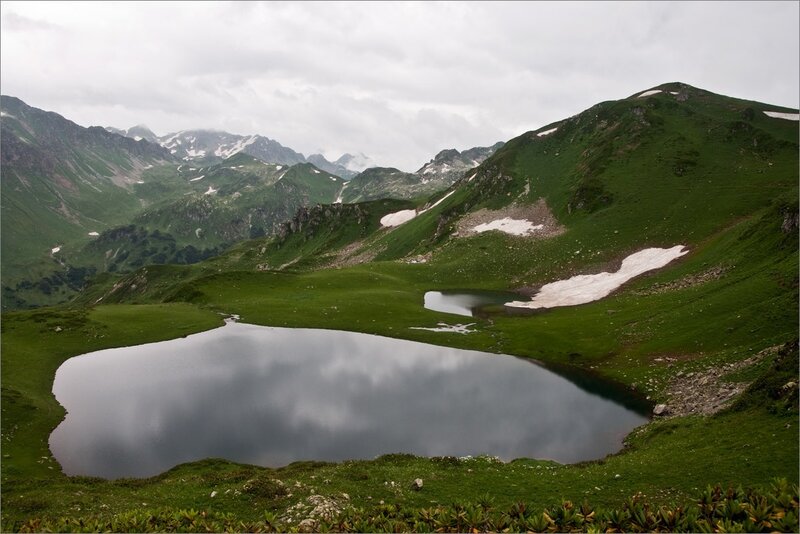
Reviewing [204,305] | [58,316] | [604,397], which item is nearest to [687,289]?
[604,397]

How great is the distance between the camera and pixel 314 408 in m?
43.0

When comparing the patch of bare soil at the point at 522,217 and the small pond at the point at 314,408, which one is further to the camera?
the patch of bare soil at the point at 522,217

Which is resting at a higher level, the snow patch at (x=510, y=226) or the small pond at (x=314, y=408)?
the snow patch at (x=510, y=226)

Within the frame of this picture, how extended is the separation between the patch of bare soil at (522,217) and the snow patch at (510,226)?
4.04 ft

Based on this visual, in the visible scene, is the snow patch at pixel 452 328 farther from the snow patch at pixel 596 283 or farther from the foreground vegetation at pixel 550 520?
the foreground vegetation at pixel 550 520

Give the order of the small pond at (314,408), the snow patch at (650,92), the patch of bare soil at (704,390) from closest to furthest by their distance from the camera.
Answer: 1. the small pond at (314,408)
2. the patch of bare soil at (704,390)
3. the snow patch at (650,92)

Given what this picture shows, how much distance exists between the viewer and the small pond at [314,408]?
35781 mm

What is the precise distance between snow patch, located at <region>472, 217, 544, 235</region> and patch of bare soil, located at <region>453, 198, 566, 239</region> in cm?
123


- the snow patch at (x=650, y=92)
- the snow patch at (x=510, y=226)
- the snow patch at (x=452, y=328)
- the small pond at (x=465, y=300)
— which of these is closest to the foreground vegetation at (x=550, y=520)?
the snow patch at (x=452, y=328)

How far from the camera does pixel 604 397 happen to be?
46219 mm

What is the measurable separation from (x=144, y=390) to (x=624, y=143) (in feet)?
475

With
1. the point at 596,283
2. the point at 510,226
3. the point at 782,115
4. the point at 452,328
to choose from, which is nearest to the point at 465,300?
the point at 452,328

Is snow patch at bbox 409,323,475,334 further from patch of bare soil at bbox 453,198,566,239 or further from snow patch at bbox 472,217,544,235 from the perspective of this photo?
snow patch at bbox 472,217,544,235

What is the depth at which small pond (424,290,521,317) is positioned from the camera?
8694cm
